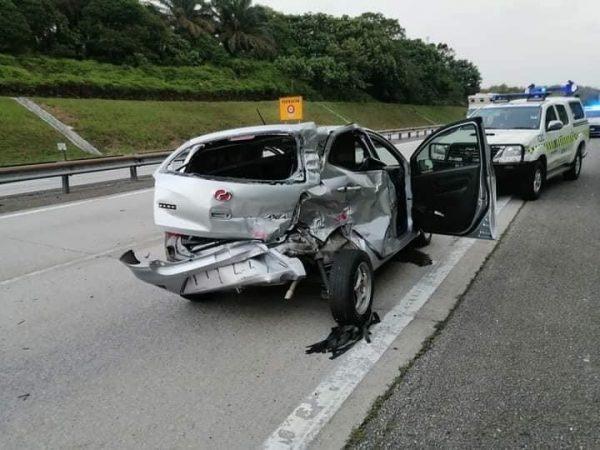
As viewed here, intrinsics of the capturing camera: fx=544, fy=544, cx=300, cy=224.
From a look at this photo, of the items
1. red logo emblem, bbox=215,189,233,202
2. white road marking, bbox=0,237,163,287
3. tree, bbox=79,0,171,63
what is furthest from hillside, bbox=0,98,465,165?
red logo emblem, bbox=215,189,233,202

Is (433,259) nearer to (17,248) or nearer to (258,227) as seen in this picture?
(258,227)

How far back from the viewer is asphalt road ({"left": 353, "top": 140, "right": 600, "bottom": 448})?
9.99 ft

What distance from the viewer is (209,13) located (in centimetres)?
5162

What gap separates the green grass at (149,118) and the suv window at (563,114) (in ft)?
62.4

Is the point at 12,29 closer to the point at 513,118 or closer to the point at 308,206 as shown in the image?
the point at 513,118

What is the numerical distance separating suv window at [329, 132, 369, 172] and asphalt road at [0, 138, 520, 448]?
1285 mm

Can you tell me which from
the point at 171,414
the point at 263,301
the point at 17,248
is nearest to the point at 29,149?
the point at 17,248

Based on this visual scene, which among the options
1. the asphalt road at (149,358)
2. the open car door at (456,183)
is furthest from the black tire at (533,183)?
the open car door at (456,183)

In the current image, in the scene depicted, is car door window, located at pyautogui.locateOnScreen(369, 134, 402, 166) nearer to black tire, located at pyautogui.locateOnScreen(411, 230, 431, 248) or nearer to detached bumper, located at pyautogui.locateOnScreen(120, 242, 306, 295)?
black tire, located at pyautogui.locateOnScreen(411, 230, 431, 248)

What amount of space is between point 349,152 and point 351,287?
155cm

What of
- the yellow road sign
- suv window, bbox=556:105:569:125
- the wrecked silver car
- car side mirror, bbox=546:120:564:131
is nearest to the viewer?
the wrecked silver car

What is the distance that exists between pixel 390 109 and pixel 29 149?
131 ft

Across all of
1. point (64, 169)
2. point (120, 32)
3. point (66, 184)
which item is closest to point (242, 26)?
point (120, 32)

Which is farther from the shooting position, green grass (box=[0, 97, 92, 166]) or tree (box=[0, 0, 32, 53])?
tree (box=[0, 0, 32, 53])
